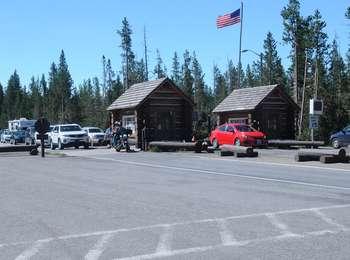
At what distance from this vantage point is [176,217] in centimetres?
1004

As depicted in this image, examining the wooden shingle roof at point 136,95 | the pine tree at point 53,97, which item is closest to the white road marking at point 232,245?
the wooden shingle roof at point 136,95

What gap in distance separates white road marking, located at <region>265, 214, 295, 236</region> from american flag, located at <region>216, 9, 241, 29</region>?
40363 mm

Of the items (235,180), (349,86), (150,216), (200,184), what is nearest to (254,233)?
(150,216)

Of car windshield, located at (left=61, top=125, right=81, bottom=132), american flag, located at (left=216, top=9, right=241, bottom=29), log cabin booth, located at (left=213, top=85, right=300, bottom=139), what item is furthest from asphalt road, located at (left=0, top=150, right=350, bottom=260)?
american flag, located at (left=216, top=9, right=241, bottom=29)

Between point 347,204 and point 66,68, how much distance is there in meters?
113

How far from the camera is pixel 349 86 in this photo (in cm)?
7450

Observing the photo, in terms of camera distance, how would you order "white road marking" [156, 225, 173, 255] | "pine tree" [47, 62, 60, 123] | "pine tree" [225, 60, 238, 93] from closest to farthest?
"white road marking" [156, 225, 173, 255]
"pine tree" [47, 62, 60, 123]
"pine tree" [225, 60, 238, 93]

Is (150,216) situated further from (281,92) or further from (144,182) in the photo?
(281,92)

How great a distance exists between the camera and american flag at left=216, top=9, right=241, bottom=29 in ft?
161

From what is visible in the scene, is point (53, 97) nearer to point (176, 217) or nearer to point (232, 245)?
point (176, 217)

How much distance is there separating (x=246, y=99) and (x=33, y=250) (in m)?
37.2

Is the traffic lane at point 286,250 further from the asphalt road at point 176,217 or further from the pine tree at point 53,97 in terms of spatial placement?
the pine tree at point 53,97

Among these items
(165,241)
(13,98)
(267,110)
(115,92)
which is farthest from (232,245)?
(13,98)

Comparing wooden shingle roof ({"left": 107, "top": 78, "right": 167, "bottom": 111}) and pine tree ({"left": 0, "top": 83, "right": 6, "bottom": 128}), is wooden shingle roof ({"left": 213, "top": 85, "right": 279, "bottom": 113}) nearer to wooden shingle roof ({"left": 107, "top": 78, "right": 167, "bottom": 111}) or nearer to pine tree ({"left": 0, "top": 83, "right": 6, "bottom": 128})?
wooden shingle roof ({"left": 107, "top": 78, "right": 167, "bottom": 111})
